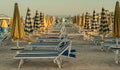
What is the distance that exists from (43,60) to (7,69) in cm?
206

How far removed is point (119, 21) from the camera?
11242mm

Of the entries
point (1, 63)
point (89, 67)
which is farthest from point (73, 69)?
point (1, 63)

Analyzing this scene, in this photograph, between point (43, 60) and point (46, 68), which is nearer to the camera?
point (46, 68)

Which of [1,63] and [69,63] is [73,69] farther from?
[1,63]

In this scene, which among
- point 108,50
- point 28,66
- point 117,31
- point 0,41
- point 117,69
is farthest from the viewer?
point 0,41

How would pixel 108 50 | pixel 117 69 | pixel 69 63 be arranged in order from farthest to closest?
pixel 108 50 → pixel 69 63 → pixel 117 69

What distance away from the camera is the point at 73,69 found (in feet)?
29.1

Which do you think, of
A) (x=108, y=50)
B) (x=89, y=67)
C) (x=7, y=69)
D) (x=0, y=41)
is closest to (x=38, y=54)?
(x=7, y=69)

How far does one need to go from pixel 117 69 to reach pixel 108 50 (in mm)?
5241

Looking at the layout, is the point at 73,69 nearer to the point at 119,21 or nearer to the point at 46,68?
the point at 46,68

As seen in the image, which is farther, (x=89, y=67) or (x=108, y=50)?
(x=108, y=50)

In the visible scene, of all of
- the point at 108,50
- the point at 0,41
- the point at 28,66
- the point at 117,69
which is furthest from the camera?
the point at 0,41

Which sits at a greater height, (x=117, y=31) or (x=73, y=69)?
(x=117, y=31)

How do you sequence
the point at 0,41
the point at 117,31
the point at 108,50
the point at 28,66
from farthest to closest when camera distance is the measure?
the point at 0,41
the point at 108,50
the point at 117,31
the point at 28,66
